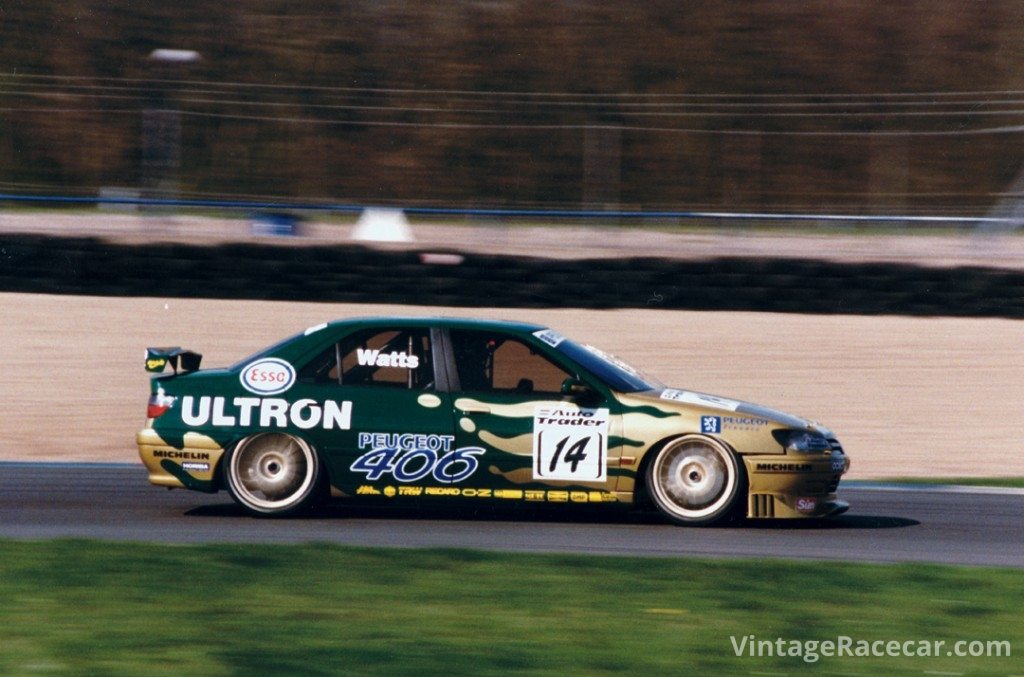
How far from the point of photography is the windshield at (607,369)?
8.47 meters

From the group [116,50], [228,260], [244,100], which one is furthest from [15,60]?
[228,260]

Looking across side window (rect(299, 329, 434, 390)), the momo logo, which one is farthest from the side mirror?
the momo logo

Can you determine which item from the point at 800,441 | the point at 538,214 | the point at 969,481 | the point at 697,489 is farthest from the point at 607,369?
the point at 538,214

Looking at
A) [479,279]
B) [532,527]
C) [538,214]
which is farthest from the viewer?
[538,214]

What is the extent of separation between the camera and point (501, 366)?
27.9 ft

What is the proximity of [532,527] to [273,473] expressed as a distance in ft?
5.11

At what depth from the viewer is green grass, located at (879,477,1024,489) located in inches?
428

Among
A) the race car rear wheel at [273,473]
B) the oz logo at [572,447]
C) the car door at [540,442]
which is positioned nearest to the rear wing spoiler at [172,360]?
the race car rear wheel at [273,473]

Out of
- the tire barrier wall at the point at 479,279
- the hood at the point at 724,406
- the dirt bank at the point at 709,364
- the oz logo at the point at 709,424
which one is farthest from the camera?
the tire barrier wall at the point at 479,279

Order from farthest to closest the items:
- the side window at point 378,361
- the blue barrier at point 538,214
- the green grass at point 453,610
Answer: the blue barrier at point 538,214, the side window at point 378,361, the green grass at point 453,610

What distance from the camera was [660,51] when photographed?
37406mm

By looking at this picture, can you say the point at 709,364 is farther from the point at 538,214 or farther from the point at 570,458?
the point at 570,458

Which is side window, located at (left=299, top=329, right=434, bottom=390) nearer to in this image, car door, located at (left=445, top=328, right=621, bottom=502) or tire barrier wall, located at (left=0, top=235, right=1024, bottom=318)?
car door, located at (left=445, top=328, right=621, bottom=502)

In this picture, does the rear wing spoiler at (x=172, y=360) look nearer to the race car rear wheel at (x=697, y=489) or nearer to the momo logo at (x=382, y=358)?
the momo logo at (x=382, y=358)
